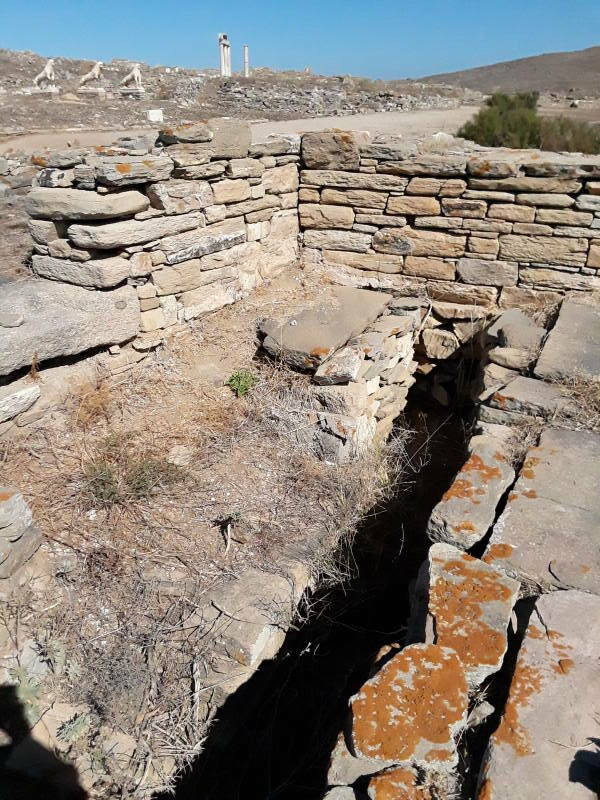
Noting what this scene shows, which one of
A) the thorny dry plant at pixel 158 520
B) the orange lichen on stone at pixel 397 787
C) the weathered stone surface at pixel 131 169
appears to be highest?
the weathered stone surface at pixel 131 169

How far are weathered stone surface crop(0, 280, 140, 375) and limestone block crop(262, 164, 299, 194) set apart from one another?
6.11 feet

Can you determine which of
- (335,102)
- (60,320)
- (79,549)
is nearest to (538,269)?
(60,320)

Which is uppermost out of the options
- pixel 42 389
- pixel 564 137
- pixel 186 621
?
pixel 564 137

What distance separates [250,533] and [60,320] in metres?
1.90

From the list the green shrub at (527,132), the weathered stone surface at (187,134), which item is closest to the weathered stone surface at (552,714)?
the weathered stone surface at (187,134)

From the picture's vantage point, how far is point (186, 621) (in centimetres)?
280

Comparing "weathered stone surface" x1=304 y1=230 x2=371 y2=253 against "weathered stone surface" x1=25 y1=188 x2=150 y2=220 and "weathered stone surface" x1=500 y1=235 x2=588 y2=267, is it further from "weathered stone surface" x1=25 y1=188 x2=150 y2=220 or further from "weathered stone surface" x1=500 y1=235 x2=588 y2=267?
"weathered stone surface" x1=25 y1=188 x2=150 y2=220

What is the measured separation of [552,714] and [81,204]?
3788mm

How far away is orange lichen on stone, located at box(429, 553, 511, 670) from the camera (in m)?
2.09

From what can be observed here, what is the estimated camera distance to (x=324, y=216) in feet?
19.0

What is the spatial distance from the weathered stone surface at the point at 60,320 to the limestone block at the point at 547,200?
11.2ft

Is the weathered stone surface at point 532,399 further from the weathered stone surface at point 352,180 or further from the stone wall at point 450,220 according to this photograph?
the weathered stone surface at point 352,180

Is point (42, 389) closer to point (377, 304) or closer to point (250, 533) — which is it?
point (250, 533)

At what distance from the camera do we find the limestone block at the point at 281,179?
531cm
